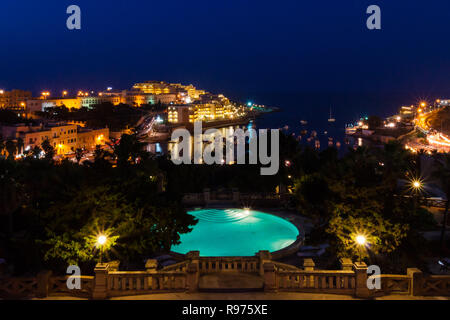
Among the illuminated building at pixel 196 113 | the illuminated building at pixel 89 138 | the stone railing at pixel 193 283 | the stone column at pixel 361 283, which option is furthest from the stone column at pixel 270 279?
the illuminated building at pixel 196 113

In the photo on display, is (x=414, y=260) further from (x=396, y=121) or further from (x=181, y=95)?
(x=181, y=95)

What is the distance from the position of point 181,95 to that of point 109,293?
501 ft

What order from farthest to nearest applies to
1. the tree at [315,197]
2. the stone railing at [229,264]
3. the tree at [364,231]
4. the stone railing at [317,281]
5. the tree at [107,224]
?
the tree at [315,197], the stone railing at [229,264], the tree at [364,231], the tree at [107,224], the stone railing at [317,281]

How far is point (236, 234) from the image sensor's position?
49.7 feet

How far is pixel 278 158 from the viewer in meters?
23.0

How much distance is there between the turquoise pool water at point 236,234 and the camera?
13859mm

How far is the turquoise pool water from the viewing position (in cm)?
1386

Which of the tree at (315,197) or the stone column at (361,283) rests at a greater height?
the tree at (315,197)

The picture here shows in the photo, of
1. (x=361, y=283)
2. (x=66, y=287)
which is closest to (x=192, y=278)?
(x=66, y=287)

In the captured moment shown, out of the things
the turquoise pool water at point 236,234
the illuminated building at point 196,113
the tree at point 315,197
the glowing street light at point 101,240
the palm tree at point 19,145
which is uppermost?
the illuminated building at point 196,113

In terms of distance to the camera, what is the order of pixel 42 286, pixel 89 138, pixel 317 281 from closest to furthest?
pixel 42 286 → pixel 317 281 → pixel 89 138

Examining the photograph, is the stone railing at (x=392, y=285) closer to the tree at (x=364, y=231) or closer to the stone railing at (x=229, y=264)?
the tree at (x=364, y=231)

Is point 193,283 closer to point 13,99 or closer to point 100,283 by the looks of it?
point 100,283
